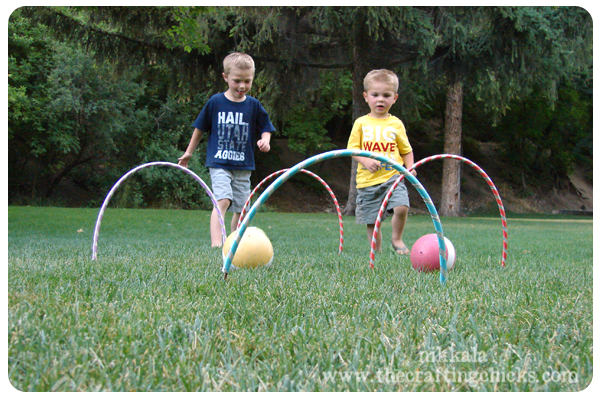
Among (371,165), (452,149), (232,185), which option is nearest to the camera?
A: (371,165)

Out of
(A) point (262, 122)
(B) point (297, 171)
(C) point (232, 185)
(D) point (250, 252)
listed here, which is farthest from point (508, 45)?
(B) point (297, 171)

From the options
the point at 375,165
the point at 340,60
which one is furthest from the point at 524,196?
the point at 375,165

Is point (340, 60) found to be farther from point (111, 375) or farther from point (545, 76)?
point (111, 375)

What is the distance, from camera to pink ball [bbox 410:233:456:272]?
3877mm

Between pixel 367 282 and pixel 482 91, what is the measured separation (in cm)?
1352

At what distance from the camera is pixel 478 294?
2.82 m

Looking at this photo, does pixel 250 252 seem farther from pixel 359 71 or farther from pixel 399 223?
pixel 359 71

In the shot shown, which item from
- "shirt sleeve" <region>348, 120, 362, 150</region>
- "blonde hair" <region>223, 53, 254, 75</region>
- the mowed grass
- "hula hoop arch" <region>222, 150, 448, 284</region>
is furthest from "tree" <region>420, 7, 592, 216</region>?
the mowed grass

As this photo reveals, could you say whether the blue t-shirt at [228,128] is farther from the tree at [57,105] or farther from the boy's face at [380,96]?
the tree at [57,105]

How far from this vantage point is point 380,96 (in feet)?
16.8

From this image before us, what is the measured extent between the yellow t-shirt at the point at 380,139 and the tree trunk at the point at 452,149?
1402cm

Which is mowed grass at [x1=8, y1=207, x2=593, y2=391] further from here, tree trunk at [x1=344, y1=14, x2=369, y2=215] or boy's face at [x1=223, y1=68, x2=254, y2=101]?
tree trunk at [x1=344, y1=14, x2=369, y2=215]

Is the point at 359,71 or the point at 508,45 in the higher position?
the point at 508,45

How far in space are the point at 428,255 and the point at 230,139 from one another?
242cm
